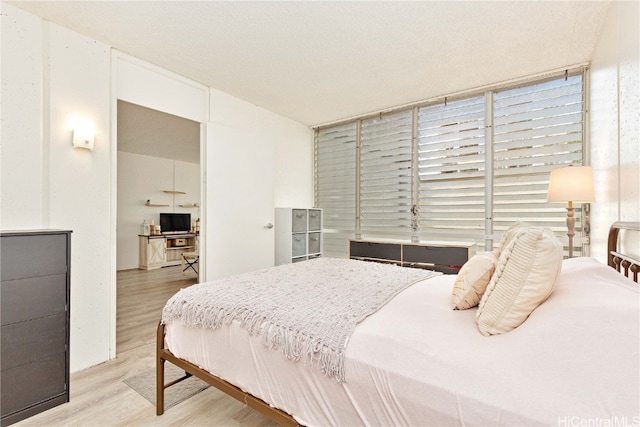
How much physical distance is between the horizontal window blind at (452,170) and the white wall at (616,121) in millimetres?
1058

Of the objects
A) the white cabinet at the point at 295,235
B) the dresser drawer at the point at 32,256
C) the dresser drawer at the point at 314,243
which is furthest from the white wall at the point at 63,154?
the dresser drawer at the point at 314,243

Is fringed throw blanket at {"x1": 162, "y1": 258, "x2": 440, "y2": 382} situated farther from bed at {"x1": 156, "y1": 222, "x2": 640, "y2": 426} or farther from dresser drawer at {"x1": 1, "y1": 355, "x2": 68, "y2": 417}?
dresser drawer at {"x1": 1, "y1": 355, "x2": 68, "y2": 417}

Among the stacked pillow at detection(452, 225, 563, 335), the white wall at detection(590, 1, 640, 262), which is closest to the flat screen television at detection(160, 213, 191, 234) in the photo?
the stacked pillow at detection(452, 225, 563, 335)

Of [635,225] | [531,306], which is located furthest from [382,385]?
[635,225]

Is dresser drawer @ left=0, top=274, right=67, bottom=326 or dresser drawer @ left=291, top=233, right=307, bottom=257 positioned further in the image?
dresser drawer @ left=291, top=233, right=307, bottom=257

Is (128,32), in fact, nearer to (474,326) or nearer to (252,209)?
(252,209)

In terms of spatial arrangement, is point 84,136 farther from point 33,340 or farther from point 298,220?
point 298,220

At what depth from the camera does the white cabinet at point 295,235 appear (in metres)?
4.25

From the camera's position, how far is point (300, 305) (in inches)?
59.7

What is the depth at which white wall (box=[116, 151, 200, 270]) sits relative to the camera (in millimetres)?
6668

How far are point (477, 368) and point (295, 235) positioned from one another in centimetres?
349

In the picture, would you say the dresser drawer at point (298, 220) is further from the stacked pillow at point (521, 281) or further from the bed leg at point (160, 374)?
the stacked pillow at point (521, 281)

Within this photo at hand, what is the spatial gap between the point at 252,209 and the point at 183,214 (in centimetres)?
458

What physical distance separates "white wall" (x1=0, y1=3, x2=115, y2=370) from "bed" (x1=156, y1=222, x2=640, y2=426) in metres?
1.64
